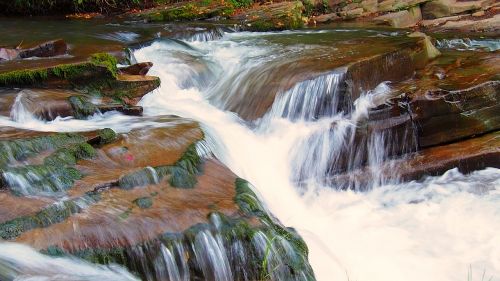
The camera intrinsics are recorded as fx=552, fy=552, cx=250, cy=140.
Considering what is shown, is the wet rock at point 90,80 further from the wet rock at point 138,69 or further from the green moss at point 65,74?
the wet rock at point 138,69

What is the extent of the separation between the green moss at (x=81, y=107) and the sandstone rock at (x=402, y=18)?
8.19m

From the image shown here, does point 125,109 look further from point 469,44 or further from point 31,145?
point 469,44

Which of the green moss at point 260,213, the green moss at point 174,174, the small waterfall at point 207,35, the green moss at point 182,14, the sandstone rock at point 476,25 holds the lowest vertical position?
the green moss at point 260,213

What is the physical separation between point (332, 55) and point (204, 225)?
4498mm

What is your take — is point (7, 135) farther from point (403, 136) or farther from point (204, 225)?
point (403, 136)

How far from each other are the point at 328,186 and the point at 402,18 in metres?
7.76

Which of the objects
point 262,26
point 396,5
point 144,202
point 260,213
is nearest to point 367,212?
point 260,213

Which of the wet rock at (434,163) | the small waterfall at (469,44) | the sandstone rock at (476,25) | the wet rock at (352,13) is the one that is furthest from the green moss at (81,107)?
the wet rock at (352,13)

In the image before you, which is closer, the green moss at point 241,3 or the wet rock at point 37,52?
the wet rock at point 37,52

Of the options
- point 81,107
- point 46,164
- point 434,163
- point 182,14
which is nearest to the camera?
point 46,164

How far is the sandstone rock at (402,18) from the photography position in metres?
12.5

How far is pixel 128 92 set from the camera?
668 centimetres

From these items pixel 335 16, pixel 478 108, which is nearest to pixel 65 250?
pixel 478 108

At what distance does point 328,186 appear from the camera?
20.2 ft
